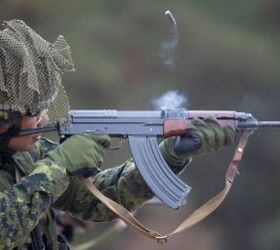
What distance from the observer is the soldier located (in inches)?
145

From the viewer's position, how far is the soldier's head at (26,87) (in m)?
3.78

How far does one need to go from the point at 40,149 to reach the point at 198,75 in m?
4.95

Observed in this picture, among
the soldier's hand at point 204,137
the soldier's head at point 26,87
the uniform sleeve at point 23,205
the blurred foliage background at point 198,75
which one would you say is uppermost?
the blurred foliage background at point 198,75

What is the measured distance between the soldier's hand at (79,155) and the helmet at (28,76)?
0.13m

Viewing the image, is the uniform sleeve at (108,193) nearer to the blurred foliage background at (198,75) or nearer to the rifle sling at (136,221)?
the rifle sling at (136,221)

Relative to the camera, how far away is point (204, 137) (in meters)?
3.88

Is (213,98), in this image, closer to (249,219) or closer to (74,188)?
(249,219)

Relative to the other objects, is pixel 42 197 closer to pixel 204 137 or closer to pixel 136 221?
pixel 136 221

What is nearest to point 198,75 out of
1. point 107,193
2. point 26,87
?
point 107,193

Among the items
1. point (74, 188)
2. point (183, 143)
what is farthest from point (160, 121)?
point (74, 188)

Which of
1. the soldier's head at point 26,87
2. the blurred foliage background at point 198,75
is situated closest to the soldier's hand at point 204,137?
A: the soldier's head at point 26,87

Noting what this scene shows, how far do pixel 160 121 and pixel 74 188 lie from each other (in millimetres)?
387

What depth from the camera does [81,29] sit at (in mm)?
9297

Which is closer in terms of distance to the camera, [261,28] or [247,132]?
[247,132]
